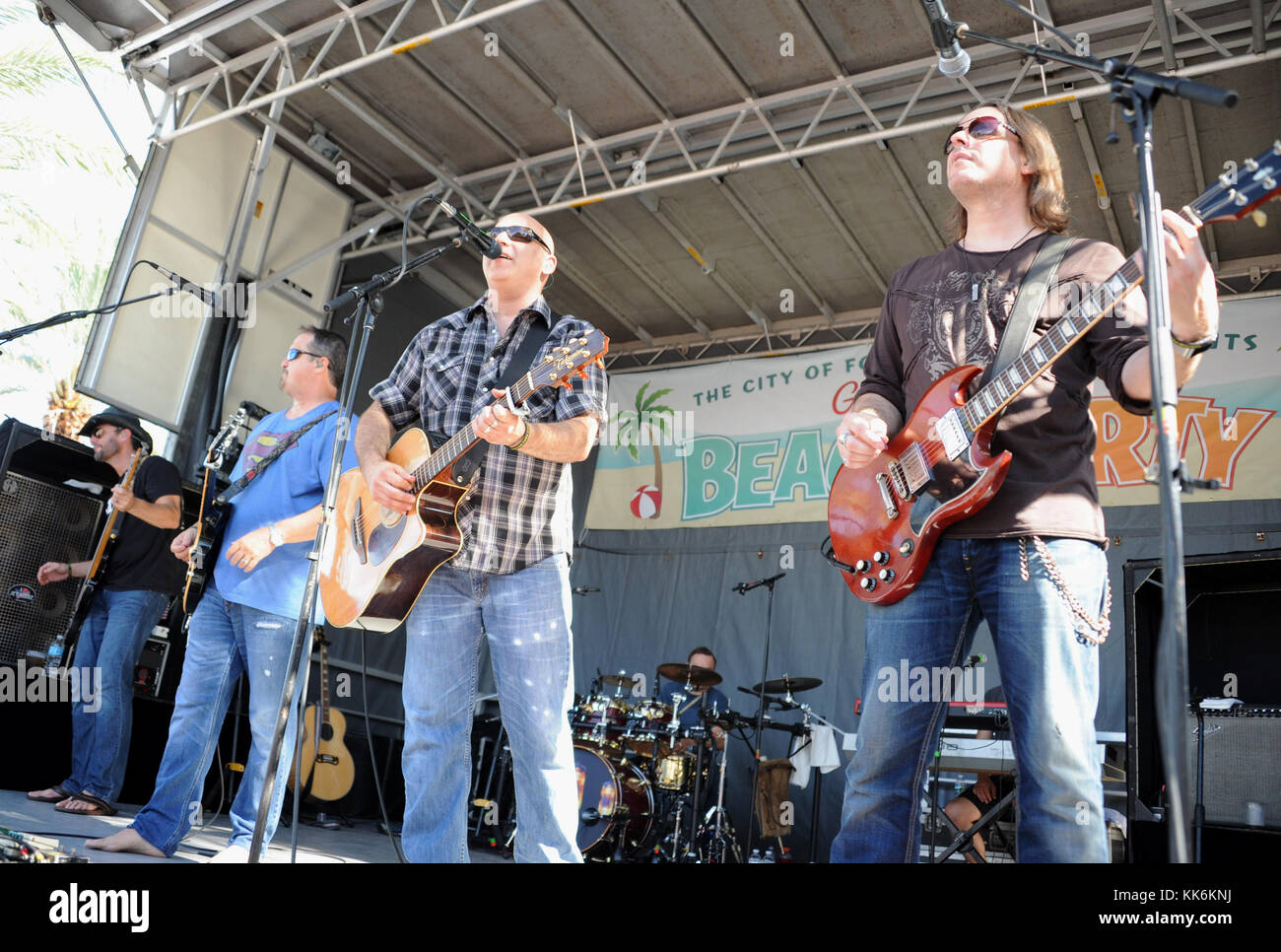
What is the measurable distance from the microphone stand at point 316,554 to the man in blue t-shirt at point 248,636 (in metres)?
0.33

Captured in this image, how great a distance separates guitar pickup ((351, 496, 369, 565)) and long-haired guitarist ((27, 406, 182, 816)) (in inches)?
96.1

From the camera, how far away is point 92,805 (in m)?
5.34

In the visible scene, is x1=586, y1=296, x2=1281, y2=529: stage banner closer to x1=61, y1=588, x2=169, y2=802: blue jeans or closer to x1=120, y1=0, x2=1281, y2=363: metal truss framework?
x1=120, y1=0, x2=1281, y2=363: metal truss framework

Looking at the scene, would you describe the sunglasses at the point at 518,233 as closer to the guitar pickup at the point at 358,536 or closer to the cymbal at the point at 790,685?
the guitar pickup at the point at 358,536

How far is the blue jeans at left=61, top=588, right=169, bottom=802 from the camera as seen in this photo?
5578 millimetres

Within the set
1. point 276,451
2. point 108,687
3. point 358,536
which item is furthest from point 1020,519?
point 108,687

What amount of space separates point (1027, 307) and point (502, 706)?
5.58ft

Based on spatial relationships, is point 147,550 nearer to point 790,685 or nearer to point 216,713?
point 216,713

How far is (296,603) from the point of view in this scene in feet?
13.3

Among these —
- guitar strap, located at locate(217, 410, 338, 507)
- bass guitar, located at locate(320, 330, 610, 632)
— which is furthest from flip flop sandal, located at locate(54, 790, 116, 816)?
bass guitar, located at locate(320, 330, 610, 632)
